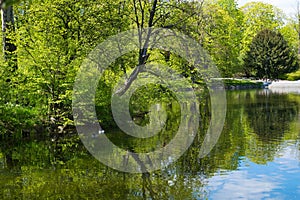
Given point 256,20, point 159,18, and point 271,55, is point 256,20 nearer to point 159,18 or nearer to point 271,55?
point 271,55

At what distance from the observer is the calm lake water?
791 centimetres

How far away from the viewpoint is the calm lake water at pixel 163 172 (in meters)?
7.91

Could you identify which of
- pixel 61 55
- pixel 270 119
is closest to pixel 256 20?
pixel 270 119

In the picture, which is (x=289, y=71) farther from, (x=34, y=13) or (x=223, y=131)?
(x=34, y=13)

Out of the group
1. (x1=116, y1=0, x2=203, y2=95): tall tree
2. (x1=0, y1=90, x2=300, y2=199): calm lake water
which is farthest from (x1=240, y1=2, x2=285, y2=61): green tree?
(x1=0, y1=90, x2=300, y2=199): calm lake water

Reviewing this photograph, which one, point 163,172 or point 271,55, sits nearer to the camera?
point 163,172

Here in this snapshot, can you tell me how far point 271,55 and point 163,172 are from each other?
138 feet

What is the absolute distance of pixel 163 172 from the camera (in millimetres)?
9469

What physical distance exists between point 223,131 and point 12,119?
7.63 meters

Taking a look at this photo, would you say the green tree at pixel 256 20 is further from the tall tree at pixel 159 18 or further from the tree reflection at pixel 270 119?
the tall tree at pixel 159 18

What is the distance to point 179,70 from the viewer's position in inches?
692

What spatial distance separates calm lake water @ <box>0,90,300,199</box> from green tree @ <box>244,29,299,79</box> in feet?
116

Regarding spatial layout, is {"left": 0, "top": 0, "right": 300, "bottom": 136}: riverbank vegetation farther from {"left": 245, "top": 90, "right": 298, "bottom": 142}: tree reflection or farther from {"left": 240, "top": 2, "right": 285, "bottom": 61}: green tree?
{"left": 240, "top": 2, "right": 285, "bottom": 61}: green tree

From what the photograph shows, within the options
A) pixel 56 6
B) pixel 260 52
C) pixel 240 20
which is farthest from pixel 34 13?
pixel 240 20
